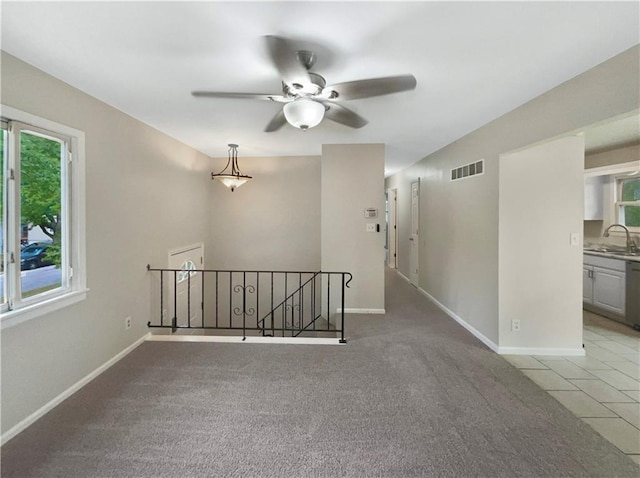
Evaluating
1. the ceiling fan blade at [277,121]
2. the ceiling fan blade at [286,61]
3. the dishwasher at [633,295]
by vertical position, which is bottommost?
the dishwasher at [633,295]

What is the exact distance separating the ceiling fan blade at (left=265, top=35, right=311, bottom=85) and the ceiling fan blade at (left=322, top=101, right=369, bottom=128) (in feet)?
1.38

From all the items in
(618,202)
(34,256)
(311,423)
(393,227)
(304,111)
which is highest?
(304,111)

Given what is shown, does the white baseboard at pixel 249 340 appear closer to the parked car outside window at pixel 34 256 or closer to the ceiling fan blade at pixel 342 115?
the parked car outside window at pixel 34 256

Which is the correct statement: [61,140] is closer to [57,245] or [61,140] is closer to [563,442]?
[57,245]

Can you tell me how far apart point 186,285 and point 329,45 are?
12.8 feet

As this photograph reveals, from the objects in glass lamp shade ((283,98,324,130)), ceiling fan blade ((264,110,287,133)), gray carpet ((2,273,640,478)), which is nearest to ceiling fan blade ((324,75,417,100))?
glass lamp shade ((283,98,324,130))

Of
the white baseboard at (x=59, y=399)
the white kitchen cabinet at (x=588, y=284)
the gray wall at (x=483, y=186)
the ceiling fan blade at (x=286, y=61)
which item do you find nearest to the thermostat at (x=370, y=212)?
the gray wall at (x=483, y=186)

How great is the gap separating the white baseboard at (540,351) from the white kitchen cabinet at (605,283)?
1592 mm

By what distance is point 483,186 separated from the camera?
3252 mm

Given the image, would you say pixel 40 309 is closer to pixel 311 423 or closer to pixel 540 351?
pixel 311 423

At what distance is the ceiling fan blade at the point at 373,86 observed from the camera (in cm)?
163

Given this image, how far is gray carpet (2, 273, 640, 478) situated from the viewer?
1.65 metres

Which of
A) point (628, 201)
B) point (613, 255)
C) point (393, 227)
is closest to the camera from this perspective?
point (613, 255)

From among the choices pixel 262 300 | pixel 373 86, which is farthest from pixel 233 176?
pixel 373 86
